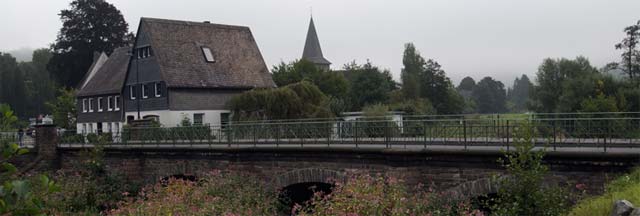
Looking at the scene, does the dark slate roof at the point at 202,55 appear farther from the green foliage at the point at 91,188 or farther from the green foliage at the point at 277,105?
the green foliage at the point at 91,188

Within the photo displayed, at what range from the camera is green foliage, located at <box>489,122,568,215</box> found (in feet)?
37.0

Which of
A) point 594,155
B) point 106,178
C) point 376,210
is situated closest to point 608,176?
point 594,155

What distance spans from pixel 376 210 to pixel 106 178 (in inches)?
655

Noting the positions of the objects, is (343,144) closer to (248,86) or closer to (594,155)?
(594,155)

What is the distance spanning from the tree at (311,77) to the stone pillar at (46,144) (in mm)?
33333

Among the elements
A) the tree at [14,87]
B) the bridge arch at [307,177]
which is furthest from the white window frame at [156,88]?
the tree at [14,87]

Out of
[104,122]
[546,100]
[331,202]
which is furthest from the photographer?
[546,100]

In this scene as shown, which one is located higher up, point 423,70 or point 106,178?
point 423,70

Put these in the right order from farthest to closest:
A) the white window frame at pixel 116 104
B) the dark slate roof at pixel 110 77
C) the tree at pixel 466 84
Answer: the tree at pixel 466 84, the dark slate roof at pixel 110 77, the white window frame at pixel 116 104

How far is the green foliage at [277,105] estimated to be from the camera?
40156 mm

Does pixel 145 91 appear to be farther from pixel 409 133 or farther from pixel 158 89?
pixel 409 133

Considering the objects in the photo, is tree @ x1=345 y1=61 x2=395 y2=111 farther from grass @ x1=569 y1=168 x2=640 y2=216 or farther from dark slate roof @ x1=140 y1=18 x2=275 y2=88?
grass @ x1=569 y1=168 x2=640 y2=216

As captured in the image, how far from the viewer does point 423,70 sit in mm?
85562

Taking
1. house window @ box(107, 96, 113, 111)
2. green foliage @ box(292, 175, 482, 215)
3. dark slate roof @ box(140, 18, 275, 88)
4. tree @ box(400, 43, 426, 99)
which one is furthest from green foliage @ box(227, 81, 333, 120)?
tree @ box(400, 43, 426, 99)
